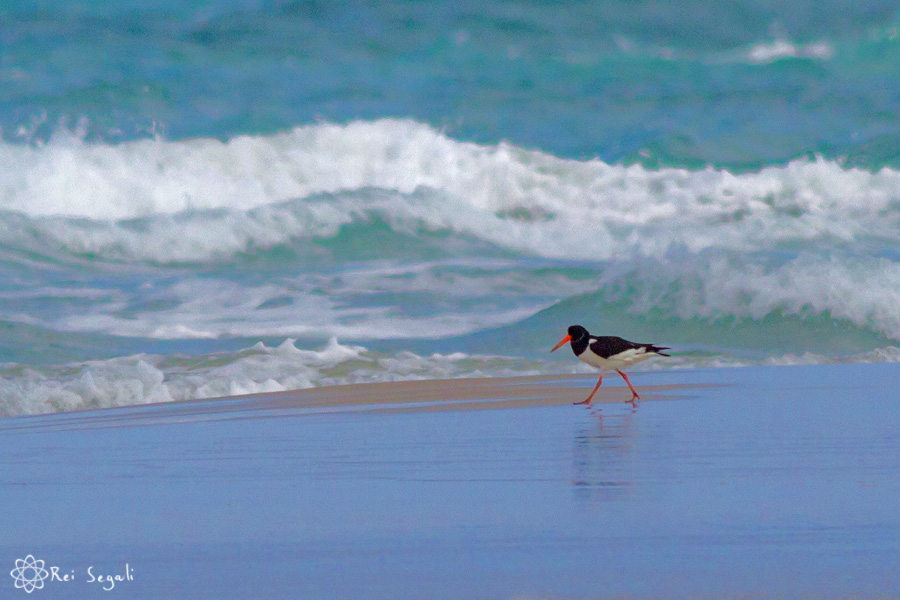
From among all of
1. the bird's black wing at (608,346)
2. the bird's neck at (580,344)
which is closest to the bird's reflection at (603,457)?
the bird's black wing at (608,346)

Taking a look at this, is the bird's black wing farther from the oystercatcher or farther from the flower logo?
the flower logo

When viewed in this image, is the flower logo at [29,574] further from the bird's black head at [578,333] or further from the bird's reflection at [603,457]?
the bird's black head at [578,333]

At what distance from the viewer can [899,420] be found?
20.7 ft

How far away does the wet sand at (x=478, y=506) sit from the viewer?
2.67 metres

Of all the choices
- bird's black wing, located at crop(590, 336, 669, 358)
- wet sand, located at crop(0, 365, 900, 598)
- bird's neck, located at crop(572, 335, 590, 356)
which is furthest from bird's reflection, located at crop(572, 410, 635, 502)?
bird's neck, located at crop(572, 335, 590, 356)

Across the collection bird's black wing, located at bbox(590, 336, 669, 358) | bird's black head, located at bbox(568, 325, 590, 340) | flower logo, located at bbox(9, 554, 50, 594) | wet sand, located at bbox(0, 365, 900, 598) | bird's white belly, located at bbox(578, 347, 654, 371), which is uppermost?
bird's black head, located at bbox(568, 325, 590, 340)

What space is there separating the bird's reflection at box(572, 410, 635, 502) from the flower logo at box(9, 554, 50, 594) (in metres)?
1.97

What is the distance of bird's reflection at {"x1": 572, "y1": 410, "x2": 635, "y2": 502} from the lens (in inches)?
155

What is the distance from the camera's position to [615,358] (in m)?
8.69

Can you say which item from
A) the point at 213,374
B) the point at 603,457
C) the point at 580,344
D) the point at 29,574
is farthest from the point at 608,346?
the point at 213,374

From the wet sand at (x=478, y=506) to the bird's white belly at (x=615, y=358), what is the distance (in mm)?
1177

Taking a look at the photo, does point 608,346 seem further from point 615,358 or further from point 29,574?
point 29,574

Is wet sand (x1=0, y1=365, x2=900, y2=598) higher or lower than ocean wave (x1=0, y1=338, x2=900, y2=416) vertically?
lower

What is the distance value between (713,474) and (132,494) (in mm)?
2598
